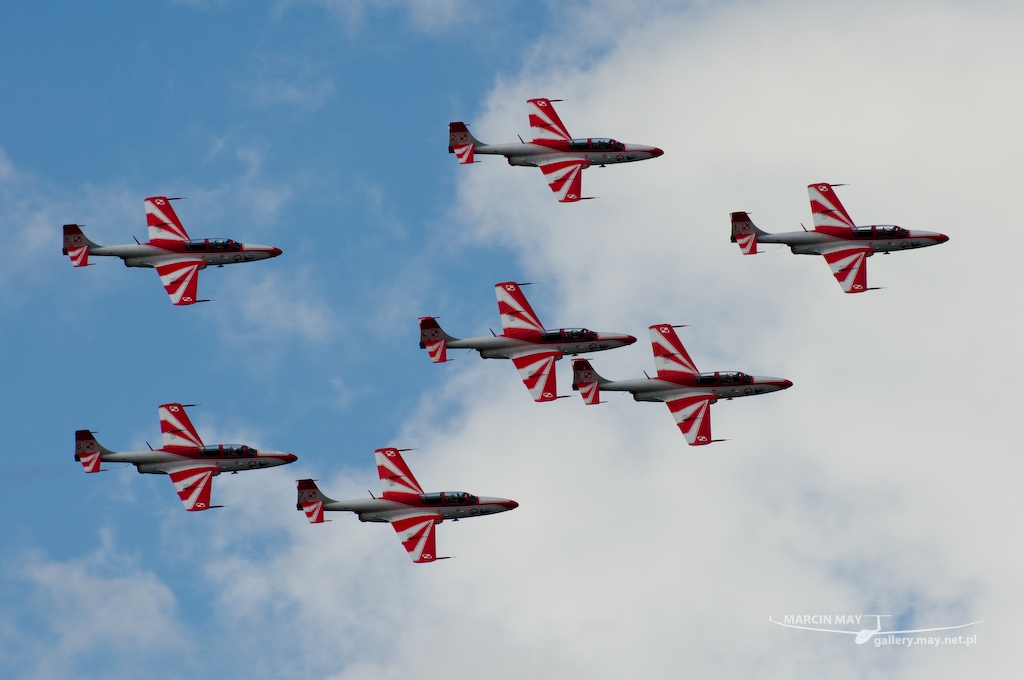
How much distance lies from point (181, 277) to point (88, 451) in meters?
11.9

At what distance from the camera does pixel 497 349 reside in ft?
340

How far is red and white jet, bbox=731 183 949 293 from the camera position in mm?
105062

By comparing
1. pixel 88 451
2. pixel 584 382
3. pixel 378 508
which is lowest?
pixel 378 508

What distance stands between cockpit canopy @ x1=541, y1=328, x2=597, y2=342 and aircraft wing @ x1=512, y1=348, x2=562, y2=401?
2.61 feet

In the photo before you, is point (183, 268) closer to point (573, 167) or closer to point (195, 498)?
point (195, 498)

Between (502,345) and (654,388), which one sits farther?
(502,345)

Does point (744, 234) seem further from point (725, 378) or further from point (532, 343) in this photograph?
point (532, 343)

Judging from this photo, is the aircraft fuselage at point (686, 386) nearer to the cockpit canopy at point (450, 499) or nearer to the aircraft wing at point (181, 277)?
the cockpit canopy at point (450, 499)

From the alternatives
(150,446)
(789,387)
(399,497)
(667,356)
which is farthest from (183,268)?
(789,387)

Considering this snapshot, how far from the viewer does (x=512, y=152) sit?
109m

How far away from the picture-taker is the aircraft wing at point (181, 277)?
104438 mm

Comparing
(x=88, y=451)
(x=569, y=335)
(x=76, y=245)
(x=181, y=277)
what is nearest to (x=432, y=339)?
(x=569, y=335)

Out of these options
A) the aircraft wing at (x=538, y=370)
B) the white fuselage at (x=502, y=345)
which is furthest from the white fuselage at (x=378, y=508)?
the white fuselage at (x=502, y=345)

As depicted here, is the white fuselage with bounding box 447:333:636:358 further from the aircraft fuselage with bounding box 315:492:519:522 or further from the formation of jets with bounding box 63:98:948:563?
the aircraft fuselage with bounding box 315:492:519:522
